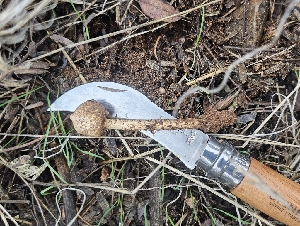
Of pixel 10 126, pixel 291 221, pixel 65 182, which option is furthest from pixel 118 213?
pixel 291 221

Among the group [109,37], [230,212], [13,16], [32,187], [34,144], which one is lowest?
[230,212]

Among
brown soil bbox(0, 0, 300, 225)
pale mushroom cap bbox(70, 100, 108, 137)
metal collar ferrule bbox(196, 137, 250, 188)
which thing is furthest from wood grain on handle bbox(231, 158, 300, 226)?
pale mushroom cap bbox(70, 100, 108, 137)

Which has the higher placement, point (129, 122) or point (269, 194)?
point (129, 122)

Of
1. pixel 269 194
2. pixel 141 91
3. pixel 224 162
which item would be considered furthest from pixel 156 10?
pixel 269 194

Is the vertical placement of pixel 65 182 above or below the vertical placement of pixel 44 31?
below

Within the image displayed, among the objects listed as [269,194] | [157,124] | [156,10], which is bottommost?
[269,194]

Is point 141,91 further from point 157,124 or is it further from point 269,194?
point 269,194

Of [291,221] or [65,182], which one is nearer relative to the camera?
[291,221]

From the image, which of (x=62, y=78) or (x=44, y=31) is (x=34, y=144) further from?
(x=44, y=31)
